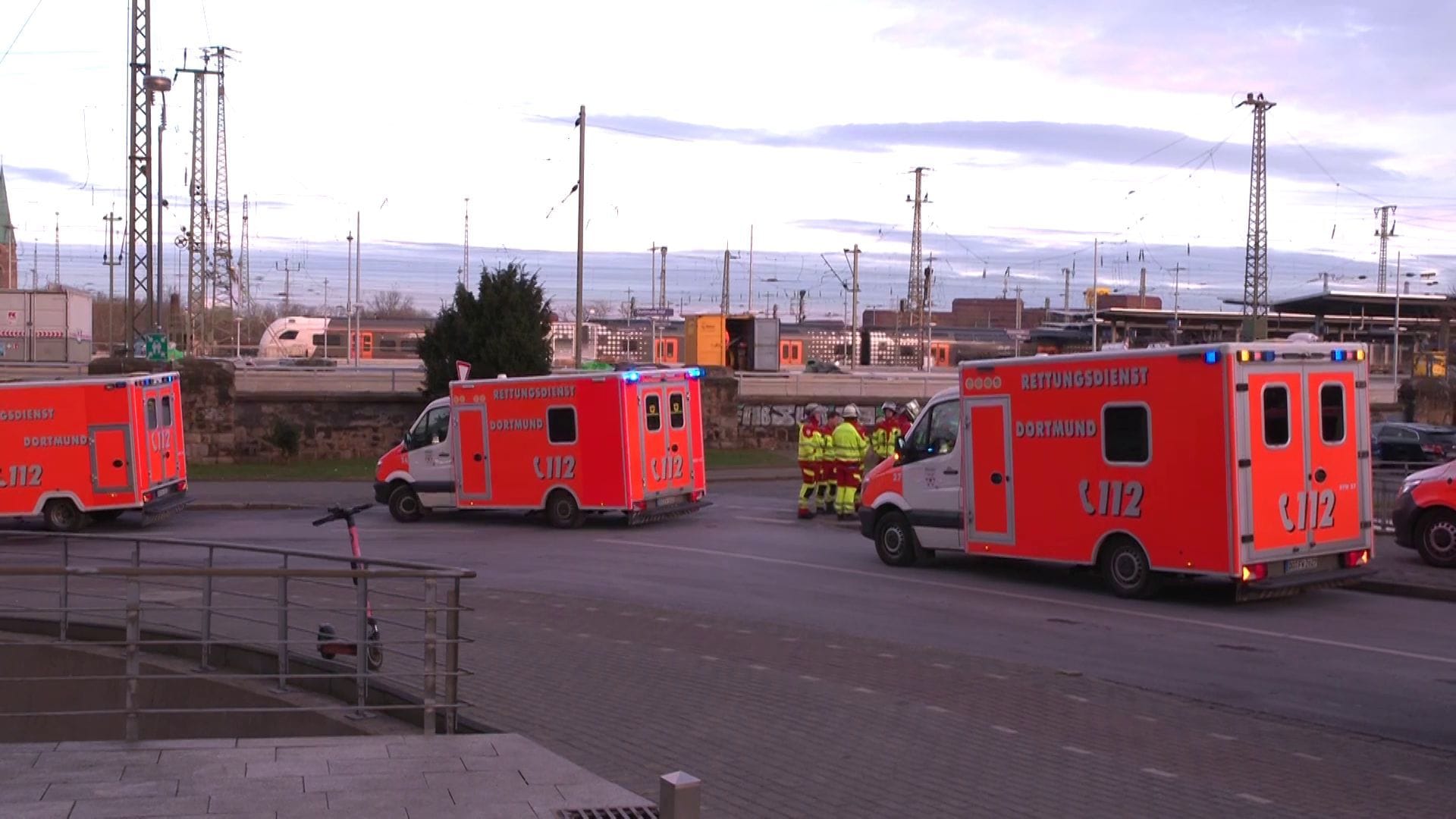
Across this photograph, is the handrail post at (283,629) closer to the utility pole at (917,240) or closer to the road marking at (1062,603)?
the road marking at (1062,603)

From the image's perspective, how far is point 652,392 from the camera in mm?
23078

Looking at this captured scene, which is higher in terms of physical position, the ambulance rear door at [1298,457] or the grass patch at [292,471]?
the ambulance rear door at [1298,457]

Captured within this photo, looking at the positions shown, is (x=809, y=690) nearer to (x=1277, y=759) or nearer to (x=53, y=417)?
(x=1277, y=759)

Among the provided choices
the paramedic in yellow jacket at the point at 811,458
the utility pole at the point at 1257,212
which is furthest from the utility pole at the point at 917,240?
the paramedic in yellow jacket at the point at 811,458

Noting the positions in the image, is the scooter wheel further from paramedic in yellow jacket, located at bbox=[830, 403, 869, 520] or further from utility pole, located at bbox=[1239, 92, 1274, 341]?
utility pole, located at bbox=[1239, 92, 1274, 341]

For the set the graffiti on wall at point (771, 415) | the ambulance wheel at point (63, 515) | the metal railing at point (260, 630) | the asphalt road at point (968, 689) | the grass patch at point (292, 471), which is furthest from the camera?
the graffiti on wall at point (771, 415)

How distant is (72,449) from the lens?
23.7 meters

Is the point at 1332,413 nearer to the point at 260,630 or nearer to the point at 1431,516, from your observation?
the point at 1431,516

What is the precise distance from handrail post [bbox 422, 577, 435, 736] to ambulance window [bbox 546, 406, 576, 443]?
1467 cm

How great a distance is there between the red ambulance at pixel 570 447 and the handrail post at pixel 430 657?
1420 cm

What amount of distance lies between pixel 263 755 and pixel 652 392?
630 inches

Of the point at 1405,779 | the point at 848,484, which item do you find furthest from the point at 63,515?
the point at 1405,779

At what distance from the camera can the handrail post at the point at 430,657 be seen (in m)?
8.16

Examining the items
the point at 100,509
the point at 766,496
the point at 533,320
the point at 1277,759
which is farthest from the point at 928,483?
the point at 533,320
